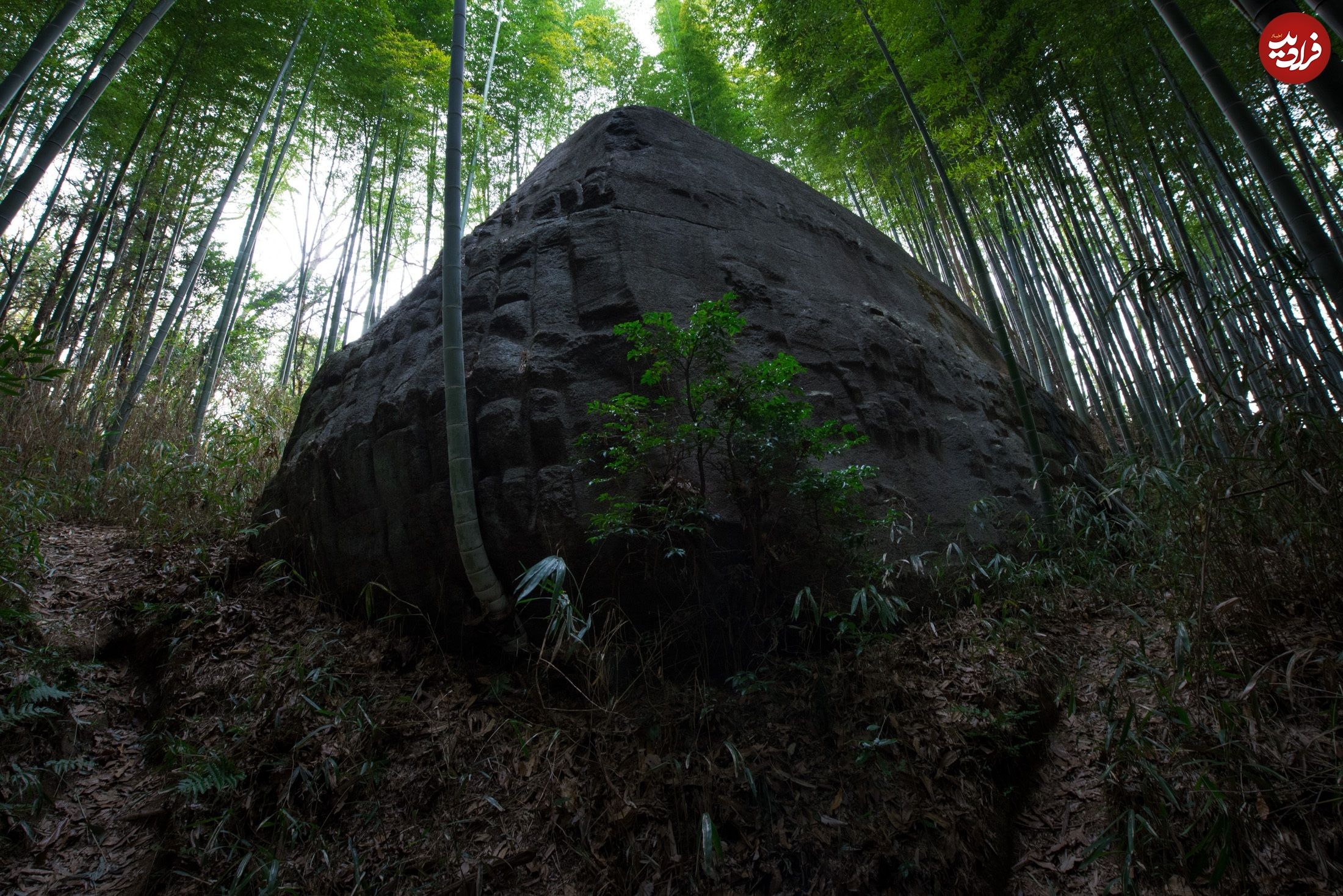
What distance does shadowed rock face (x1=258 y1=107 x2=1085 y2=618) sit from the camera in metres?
2.46

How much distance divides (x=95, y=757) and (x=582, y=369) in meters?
2.29

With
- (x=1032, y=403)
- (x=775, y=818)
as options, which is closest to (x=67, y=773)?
(x=775, y=818)

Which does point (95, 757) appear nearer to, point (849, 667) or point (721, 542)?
point (721, 542)

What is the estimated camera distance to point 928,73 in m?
4.40

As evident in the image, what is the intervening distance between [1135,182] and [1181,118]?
454mm

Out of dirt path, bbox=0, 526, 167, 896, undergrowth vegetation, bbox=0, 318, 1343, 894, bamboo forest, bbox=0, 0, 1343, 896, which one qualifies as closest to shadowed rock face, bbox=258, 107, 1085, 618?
bamboo forest, bbox=0, 0, 1343, 896

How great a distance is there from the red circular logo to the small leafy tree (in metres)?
1.58

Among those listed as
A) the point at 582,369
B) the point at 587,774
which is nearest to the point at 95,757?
the point at 587,774

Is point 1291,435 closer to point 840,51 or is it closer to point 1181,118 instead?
point 1181,118

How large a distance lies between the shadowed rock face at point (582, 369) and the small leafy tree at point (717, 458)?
25cm

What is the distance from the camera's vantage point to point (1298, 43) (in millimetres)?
1653

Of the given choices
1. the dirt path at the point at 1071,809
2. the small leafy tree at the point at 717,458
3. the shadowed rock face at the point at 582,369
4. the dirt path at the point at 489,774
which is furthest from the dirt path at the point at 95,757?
the dirt path at the point at 1071,809

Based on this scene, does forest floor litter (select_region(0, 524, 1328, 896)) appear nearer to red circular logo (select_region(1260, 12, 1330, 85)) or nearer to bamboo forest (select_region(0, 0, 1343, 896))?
bamboo forest (select_region(0, 0, 1343, 896))

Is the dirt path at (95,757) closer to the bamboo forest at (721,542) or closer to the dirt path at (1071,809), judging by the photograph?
the bamboo forest at (721,542)
